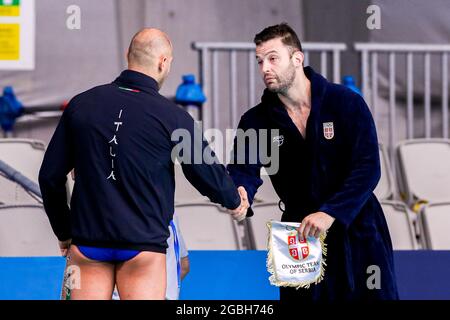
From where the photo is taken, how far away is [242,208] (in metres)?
5.02

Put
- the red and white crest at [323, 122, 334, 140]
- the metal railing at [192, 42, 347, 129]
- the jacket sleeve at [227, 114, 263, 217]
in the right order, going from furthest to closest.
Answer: the metal railing at [192, 42, 347, 129]
the jacket sleeve at [227, 114, 263, 217]
the red and white crest at [323, 122, 334, 140]

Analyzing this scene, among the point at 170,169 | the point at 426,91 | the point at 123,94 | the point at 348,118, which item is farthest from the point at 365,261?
the point at 426,91

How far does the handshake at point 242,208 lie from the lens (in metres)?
4.99

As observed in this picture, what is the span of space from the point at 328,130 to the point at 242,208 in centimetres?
52

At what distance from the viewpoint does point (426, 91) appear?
8.73m

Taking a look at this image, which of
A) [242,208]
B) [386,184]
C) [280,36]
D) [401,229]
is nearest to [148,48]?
[280,36]

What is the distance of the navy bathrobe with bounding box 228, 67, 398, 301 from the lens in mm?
4859

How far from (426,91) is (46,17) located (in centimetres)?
295

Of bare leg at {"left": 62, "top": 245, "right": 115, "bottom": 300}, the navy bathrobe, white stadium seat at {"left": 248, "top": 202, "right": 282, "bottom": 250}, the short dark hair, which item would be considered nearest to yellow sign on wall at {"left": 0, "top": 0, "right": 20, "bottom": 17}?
white stadium seat at {"left": 248, "top": 202, "right": 282, "bottom": 250}

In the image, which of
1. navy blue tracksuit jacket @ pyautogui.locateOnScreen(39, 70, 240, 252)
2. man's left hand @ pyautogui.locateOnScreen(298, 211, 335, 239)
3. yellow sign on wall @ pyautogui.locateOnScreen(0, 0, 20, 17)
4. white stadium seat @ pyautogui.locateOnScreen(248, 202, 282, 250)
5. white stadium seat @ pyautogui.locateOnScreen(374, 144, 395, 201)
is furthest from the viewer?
yellow sign on wall @ pyautogui.locateOnScreen(0, 0, 20, 17)

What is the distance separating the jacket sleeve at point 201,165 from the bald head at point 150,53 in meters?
0.23

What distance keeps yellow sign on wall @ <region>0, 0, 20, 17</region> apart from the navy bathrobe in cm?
352

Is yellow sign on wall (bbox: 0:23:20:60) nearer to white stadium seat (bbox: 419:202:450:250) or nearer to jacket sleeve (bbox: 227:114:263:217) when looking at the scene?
white stadium seat (bbox: 419:202:450:250)
